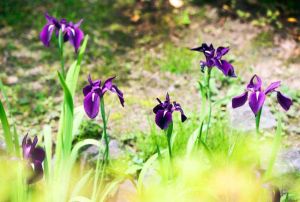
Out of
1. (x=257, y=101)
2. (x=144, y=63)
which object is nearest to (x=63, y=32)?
(x=257, y=101)

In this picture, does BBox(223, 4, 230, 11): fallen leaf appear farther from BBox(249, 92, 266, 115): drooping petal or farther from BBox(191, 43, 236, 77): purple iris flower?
BBox(249, 92, 266, 115): drooping petal

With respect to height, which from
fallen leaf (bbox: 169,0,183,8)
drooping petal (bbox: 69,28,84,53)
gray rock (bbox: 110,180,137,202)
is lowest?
gray rock (bbox: 110,180,137,202)

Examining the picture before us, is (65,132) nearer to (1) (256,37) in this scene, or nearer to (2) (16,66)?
(2) (16,66)

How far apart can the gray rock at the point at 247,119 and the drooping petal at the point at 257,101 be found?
3.77 feet

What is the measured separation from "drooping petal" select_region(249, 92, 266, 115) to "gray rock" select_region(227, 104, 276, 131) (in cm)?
115

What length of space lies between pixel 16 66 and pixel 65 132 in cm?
187

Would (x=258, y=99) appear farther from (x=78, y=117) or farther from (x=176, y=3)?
(x=176, y=3)

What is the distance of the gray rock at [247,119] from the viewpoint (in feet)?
11.3

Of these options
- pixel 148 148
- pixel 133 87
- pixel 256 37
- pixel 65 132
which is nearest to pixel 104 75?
pixel 133 87

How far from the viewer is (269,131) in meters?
3.52

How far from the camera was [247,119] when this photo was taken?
349 centimetres

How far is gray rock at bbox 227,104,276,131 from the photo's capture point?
11.3 feet

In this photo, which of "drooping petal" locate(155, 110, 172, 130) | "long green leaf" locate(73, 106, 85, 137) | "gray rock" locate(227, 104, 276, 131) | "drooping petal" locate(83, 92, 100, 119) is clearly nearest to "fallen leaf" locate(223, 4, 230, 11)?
"gray rock" locate(227, 104, 276, 131)

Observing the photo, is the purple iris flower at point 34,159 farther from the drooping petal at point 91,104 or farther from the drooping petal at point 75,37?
the drooping petal at point 75,37
